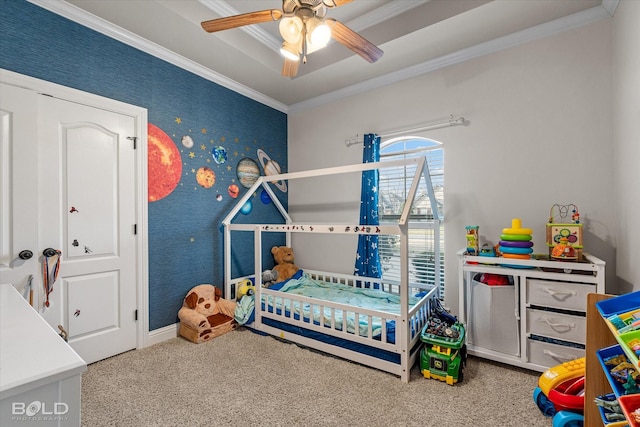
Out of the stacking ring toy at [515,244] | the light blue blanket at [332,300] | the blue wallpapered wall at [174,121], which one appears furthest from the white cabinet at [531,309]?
the blue wallpapered wall at [174,121]

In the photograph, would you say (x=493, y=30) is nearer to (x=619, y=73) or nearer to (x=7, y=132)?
(x=619, y=73)

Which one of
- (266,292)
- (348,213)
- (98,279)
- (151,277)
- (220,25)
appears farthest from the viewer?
(348,213)

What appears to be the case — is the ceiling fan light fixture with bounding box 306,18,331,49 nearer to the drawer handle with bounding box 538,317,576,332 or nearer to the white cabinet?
the white cabinet

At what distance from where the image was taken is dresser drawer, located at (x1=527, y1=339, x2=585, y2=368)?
6.15 feet

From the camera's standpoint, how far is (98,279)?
227cm

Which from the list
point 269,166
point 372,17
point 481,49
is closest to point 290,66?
point 372,17

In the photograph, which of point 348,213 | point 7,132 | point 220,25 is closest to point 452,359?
point 348,213

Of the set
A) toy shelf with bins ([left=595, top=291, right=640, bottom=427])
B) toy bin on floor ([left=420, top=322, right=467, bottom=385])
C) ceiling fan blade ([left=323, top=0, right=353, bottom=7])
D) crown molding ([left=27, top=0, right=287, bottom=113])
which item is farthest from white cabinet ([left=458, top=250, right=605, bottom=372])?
crown molding ([left=27, top=0, right=287, bottom=113])

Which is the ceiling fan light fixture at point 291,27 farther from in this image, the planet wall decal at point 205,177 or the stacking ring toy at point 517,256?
the stacking ring toy at point 517,256

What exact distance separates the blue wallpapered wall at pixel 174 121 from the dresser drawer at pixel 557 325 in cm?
270

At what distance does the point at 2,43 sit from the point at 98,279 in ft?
5.49

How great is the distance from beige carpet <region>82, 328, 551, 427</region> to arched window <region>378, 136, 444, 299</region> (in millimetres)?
927

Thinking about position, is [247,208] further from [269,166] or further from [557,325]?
[557,325]

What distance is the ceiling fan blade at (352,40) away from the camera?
1.54m
